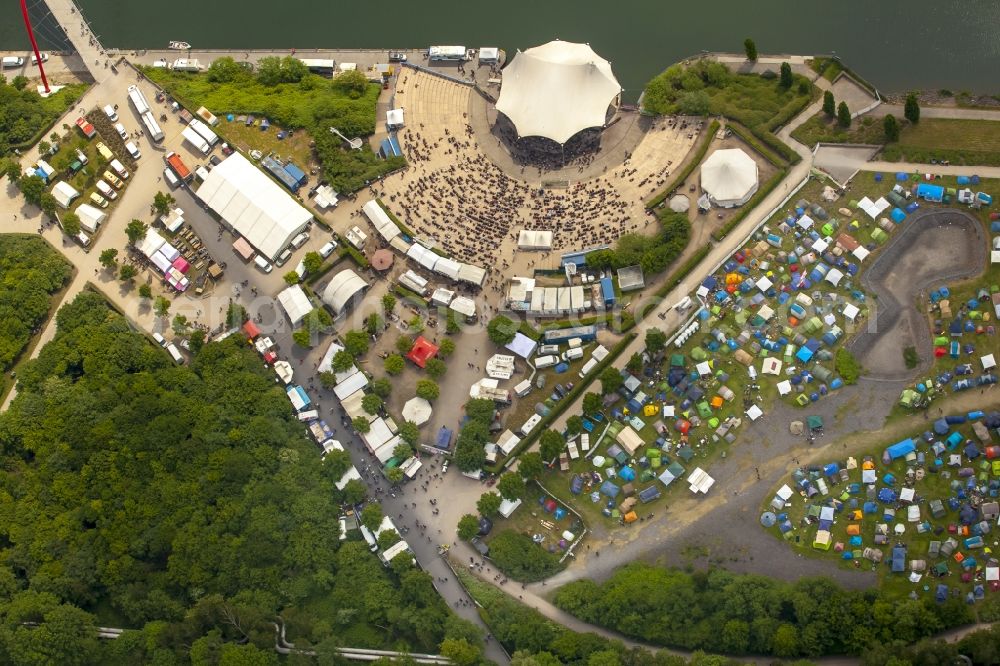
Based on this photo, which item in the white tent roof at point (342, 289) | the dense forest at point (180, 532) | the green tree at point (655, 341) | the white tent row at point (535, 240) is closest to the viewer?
the dense forest at point (180, 532)

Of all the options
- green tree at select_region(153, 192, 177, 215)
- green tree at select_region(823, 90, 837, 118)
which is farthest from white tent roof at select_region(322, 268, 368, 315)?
green tree at select_region(823, 90, 837, 118)

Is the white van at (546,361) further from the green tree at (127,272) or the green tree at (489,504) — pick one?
the green tree at (127,272)

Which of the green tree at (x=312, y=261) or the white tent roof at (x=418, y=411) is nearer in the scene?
the white tent roof at (x=418, y=411)

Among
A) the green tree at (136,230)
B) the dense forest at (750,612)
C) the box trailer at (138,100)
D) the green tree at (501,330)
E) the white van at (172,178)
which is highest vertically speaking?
the box trailer at (138,100)

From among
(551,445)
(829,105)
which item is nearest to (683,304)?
(551,445)

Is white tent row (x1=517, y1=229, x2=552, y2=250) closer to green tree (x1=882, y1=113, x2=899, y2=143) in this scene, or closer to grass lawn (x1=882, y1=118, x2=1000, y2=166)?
grass lawn (x1=882, y1=118, x2=1000, y2=166)

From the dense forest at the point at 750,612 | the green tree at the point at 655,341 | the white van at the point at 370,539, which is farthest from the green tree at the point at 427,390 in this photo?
the dense forest at the point at 750,612
